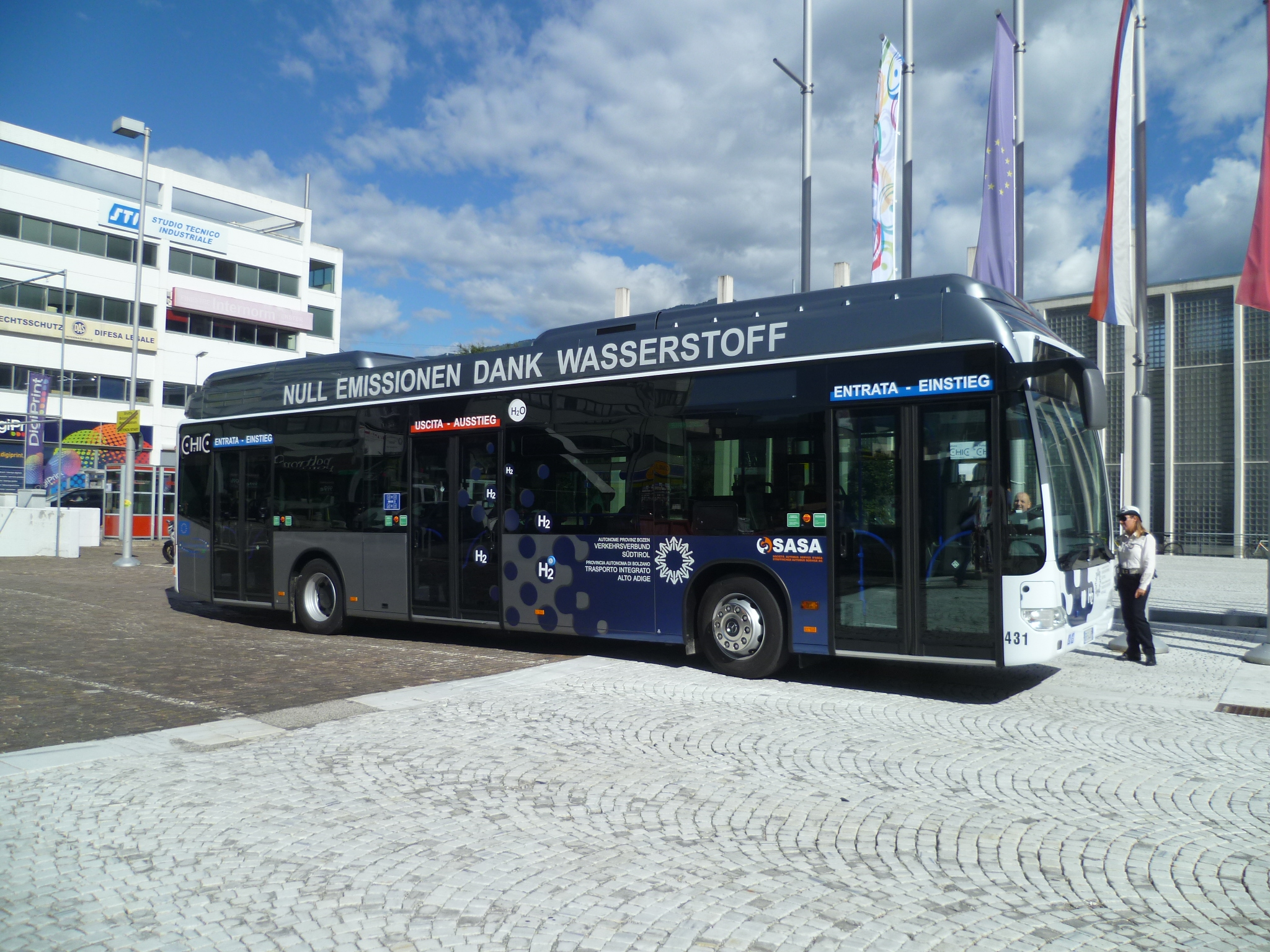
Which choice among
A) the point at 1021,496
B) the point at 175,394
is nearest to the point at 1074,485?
the point at 1021,496

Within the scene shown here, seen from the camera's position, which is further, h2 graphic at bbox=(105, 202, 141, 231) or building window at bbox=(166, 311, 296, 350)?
building window at bbox=(166, 311, 296, 350)

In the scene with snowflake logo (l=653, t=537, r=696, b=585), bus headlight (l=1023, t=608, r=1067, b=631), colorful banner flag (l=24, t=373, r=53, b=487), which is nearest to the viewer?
bus headlight (l=1023, t=608, r=1067, b=631)

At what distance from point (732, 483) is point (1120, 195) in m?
8.13

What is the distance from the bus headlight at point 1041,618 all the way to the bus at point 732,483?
0.02m

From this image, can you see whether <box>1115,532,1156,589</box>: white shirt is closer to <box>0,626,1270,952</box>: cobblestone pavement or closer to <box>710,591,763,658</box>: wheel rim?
<box>0,626,1270,952</box>: cobblestone pavement

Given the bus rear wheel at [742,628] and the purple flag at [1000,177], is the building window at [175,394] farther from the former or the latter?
the bus rear wheel at [742,628]

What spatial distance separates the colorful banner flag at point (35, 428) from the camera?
32656mm

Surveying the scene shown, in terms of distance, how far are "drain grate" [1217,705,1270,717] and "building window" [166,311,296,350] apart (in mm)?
50302

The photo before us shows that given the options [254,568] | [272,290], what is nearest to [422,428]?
[254,568]

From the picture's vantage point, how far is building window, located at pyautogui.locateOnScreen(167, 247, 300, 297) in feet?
161

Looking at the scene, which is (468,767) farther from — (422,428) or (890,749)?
(422,428)

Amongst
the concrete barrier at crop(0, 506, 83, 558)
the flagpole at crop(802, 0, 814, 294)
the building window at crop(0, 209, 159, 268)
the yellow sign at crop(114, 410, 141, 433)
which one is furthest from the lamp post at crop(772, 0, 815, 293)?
the building window at crop(0, 209, 159, 268)

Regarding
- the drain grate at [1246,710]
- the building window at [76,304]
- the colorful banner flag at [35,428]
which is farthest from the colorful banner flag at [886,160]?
the building window at [76,304]

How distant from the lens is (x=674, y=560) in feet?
31.8
